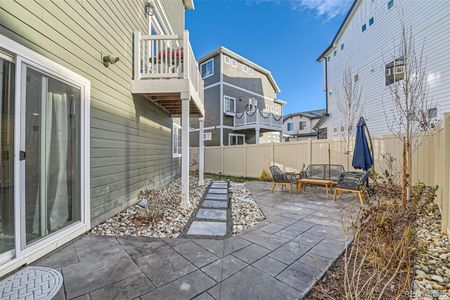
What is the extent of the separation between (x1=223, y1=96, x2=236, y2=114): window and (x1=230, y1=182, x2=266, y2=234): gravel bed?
9960 millimetres

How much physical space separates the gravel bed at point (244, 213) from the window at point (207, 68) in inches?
462

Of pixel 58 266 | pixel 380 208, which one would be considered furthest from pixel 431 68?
pixel 58 266

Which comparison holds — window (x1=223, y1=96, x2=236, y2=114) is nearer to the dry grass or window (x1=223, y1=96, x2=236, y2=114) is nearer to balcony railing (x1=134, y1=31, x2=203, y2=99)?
balcony railing (x1=134, y1=31, x2=203, y2=99)

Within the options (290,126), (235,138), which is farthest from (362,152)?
(290,126)

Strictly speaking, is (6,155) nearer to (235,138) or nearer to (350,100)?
(350,100)

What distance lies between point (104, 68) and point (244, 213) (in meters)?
3.90

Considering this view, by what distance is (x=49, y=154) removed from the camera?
2.60 m

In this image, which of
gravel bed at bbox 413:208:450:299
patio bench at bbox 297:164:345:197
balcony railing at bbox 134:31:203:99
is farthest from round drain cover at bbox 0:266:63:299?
patio bench at bbox 297:164:345:197

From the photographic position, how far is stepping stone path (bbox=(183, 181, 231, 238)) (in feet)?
10.7

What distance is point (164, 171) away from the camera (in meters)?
7.34

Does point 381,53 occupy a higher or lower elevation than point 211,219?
higher

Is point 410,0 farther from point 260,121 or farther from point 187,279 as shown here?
point 187,279

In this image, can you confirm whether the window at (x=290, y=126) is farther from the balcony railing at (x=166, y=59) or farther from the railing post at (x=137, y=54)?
the railing post at (x=137, y=54)

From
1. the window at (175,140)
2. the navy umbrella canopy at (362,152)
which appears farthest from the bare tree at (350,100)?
the window at (175,140)
